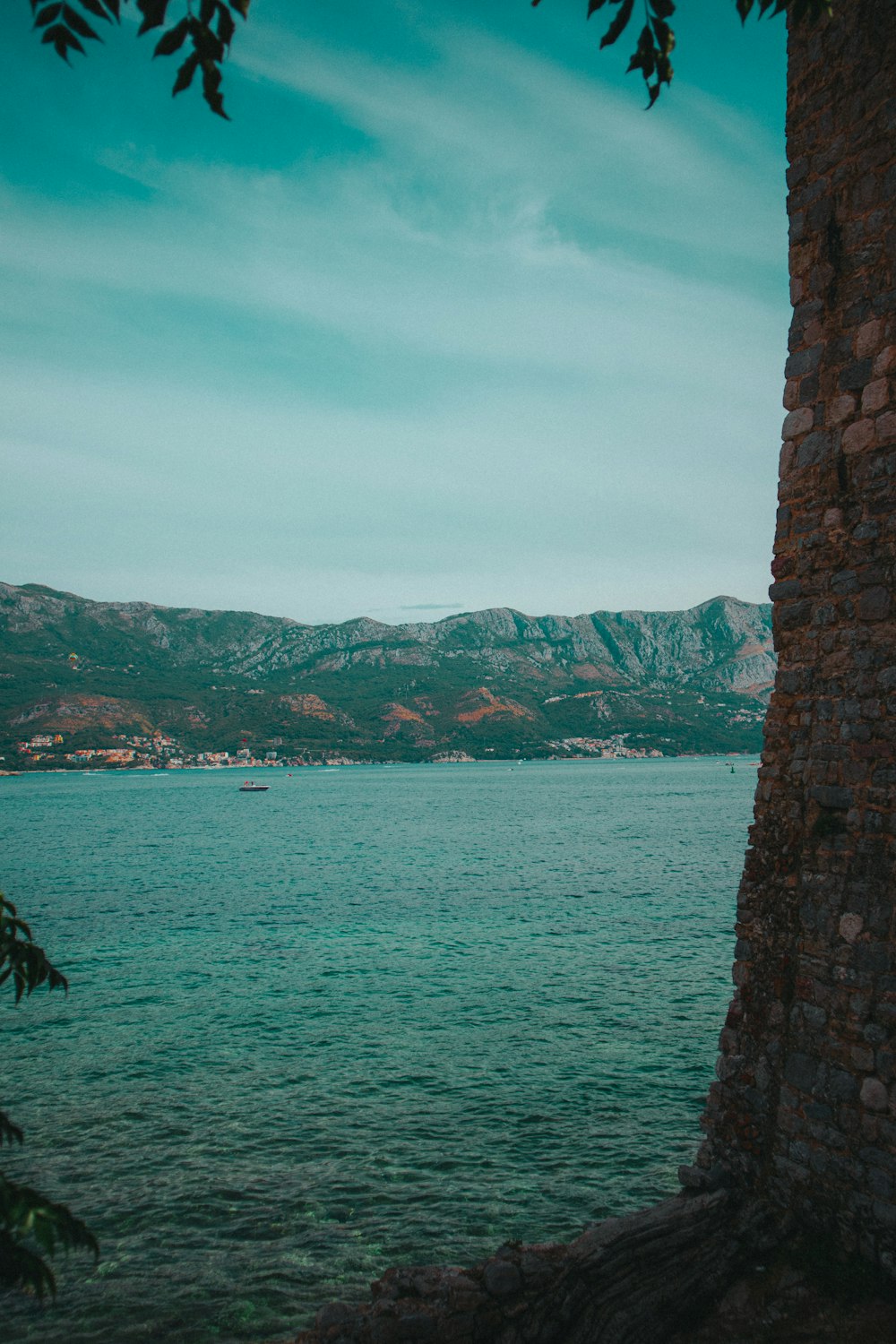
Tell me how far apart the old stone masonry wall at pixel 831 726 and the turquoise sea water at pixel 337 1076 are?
634cm

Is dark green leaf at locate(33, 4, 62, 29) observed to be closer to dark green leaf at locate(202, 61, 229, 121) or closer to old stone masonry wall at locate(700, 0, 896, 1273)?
dark green leaf at locate(202, 61, 229, 121)

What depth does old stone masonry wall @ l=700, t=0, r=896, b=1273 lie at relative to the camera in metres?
7.57

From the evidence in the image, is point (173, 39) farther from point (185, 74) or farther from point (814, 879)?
point (814, 879)

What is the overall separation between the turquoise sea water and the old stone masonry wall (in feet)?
20.8

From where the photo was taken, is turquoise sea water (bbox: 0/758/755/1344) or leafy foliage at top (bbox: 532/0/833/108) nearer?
leafy foliage at top (bbox: 532/0/833/108)

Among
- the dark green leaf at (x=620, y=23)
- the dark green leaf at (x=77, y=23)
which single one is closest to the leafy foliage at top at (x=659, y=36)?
the dark green leaf at (x=620, y=23)

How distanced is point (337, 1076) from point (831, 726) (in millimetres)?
15965

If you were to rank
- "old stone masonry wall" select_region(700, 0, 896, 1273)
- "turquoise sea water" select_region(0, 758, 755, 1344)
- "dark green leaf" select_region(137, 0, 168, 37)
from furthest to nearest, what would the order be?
"turquoise sea water" select_region(0, 758, 755, 1344) → "old stone masonry wall" select_region(700, 0, 896, 1273) → "dark green leaf" select_region(137, 0, 168, 37)

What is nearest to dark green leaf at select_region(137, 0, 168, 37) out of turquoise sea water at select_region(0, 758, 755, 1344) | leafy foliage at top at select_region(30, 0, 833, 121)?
leafy foliage at top at select_region(30, 0, 833, 121)

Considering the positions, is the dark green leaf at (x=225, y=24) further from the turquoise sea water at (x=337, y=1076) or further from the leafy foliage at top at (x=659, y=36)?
the turquoise sea water at (x=337, y=1076)

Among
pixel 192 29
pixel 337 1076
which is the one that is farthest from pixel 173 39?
pixel 337 1076

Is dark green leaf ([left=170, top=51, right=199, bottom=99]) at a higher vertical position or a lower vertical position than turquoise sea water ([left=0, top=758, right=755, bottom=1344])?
higher

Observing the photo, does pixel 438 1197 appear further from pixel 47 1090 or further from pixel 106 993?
pixel 106 993

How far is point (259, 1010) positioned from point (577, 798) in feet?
363
